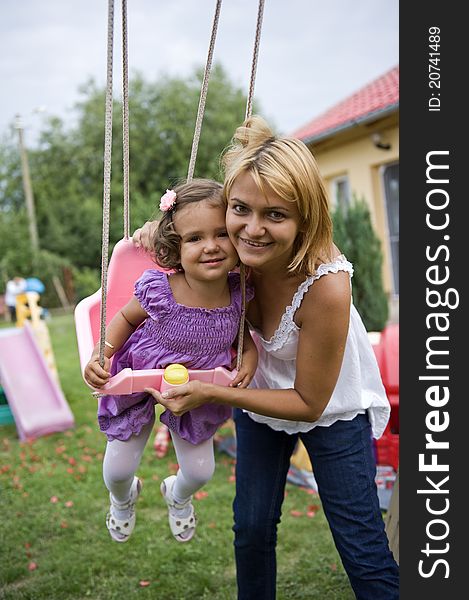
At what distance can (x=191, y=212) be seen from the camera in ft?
7.01

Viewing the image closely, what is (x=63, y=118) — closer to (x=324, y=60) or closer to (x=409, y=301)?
(x=324, y=60)

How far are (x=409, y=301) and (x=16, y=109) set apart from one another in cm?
2333

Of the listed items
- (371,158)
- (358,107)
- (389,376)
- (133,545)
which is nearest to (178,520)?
(133,545)

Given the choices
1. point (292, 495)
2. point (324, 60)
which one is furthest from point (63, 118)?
point (292, 495)

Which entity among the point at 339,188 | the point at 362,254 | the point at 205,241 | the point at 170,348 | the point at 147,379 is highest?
the point at 339,188

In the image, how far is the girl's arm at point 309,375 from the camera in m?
2.07

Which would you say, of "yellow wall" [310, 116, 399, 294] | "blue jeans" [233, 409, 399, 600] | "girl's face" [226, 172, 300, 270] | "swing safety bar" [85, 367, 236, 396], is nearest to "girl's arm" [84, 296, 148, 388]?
"swing safety bar" [85, 367, 236, 396]

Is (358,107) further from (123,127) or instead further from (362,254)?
(123,127)

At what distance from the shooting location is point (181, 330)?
2271mm

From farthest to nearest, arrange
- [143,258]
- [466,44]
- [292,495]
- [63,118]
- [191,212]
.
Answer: [63,118]
[292,495]
[143,258]
[191,212]
[466,44]

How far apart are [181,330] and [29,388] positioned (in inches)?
189

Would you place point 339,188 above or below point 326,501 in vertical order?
above

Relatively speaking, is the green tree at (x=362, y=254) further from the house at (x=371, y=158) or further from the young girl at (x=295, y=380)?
the young girl at (x=295, y=380)

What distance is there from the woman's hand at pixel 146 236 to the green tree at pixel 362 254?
6.14 meters
